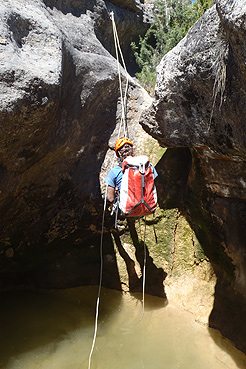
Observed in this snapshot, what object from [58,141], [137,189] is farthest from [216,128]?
[58,141]

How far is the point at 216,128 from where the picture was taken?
173 inches

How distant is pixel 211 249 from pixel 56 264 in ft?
10.3

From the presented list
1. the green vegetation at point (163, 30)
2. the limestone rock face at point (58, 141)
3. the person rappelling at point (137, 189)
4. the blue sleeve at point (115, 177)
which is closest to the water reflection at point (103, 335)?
the limestone rock face at point (58, 141)

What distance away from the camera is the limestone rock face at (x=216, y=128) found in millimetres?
3709

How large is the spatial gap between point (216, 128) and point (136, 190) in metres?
1.42

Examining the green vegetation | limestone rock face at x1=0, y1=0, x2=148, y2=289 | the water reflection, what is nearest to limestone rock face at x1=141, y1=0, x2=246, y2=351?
the water reflection

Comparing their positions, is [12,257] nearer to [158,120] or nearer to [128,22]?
[158,120]

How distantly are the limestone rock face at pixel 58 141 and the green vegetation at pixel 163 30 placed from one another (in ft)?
4.75

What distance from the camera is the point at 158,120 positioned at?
5219 mm

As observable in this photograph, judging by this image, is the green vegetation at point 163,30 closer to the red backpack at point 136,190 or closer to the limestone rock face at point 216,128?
the limestone rock face at point 216,128

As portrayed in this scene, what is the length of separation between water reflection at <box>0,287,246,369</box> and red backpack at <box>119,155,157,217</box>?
2.25 metres

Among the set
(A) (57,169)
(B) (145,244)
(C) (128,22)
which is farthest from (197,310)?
(C) (128,22)

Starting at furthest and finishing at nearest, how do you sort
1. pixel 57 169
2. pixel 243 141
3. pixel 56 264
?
pixel 56 264, pixel 57 169, pixel 243 141

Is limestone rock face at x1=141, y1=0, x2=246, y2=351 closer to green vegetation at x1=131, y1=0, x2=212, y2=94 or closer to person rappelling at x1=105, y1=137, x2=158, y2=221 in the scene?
person rappelling at x1=105, y1=137, x2=158, y2=221
